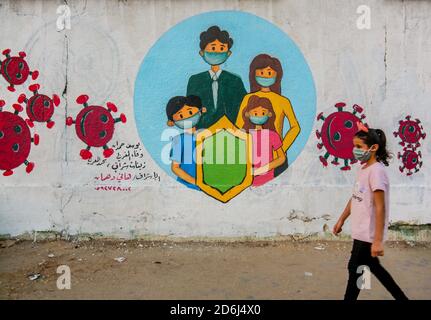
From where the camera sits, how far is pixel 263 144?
5.21m

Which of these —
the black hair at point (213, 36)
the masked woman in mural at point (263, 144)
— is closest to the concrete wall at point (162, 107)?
the masked woman in mural at point (263, 144)

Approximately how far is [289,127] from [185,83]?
1.45m

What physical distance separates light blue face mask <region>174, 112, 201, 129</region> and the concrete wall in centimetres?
54

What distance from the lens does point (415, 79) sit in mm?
5242

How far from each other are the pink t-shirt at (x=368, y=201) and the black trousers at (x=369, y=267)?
9 centimetres

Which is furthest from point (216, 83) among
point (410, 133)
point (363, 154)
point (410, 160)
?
point (410, 160)

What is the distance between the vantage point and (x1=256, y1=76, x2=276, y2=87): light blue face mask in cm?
519

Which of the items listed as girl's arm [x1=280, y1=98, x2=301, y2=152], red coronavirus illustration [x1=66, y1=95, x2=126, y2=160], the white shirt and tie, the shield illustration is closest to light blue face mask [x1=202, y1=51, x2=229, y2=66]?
the white shirt and tie

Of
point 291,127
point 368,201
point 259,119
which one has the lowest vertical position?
point 368,201

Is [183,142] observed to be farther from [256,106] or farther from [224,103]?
[256,106]

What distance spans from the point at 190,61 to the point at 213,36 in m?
0.43

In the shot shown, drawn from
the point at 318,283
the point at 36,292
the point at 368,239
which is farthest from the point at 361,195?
the point at 36,292

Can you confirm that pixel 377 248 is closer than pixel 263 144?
Yes
